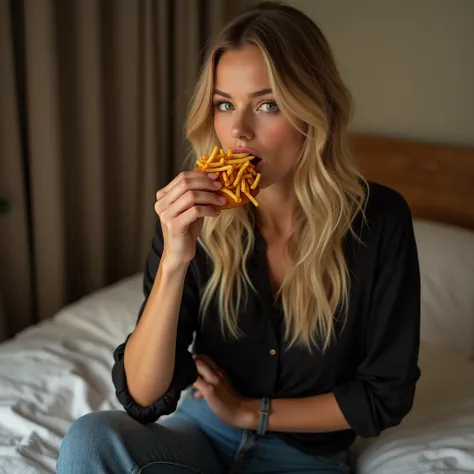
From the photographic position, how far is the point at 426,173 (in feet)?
7.36

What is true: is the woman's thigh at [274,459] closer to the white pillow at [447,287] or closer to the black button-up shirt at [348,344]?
the black button-up shirt at [348,344]

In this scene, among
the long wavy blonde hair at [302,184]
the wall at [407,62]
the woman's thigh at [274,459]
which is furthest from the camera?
the wall at [407,62]

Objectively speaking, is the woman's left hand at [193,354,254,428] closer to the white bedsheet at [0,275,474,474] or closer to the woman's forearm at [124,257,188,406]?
the woman's forearm at [124,257,188,406]

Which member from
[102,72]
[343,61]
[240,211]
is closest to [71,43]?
[102,72]

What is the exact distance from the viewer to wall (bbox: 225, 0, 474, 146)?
2154mm

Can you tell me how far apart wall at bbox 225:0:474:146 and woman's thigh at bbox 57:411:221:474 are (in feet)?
5.22

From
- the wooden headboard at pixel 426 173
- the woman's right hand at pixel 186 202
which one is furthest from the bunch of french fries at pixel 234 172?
the wooden headboard at pixel 426 173

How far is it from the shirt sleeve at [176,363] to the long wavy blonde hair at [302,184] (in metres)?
0.04

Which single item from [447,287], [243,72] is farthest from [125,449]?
[447,287]

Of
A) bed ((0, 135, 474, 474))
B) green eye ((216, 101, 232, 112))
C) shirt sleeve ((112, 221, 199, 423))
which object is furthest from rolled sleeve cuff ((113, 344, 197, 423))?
green eye ((216, 101, 232, 112))

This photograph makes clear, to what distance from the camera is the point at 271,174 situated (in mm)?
1153

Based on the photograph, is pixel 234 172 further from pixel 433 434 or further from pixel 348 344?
pixel 433 434

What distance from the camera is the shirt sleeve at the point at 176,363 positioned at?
1.16 m

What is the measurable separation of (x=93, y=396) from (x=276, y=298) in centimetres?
56
